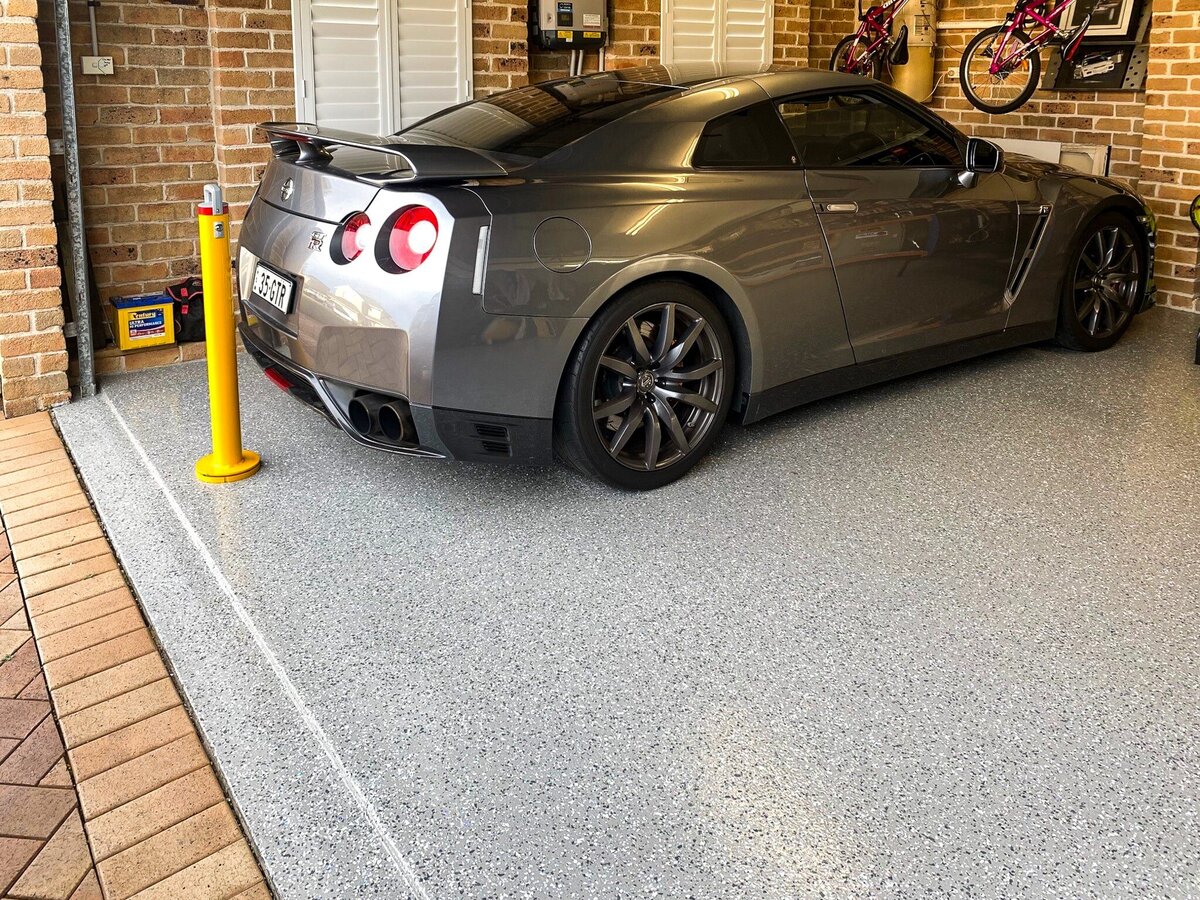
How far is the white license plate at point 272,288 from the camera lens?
A: 3182mm

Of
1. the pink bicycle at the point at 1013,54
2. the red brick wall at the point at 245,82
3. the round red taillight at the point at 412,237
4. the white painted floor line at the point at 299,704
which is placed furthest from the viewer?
the pink bicycle at the point at 1013,54

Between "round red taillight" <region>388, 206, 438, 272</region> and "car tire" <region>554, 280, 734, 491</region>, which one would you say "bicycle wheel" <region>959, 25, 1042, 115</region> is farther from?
"round red taillight" <region>388, 206, 438, 272</region>

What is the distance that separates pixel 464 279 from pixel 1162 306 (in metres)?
4.99

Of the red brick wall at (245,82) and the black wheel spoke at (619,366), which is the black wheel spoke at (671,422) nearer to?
the black wheel spoke at (619,366)

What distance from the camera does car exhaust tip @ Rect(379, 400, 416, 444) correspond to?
3.04 meters

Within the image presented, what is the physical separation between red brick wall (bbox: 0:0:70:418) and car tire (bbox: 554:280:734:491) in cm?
230

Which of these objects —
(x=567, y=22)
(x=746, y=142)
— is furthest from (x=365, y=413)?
(x=567, y=22)

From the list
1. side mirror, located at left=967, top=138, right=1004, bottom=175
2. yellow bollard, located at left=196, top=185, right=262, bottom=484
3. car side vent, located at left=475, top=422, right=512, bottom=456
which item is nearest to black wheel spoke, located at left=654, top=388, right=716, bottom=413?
car side vent, located at left=475, top=422, right=512, bottom=456

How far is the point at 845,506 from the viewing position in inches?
133

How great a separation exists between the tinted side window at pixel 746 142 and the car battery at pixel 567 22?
2.64 meters

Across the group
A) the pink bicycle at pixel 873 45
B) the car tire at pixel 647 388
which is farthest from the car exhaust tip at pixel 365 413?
the pink bicycle at pixel 873 45

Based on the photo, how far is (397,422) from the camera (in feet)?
10.1

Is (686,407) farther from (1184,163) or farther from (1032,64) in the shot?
(1032,64)

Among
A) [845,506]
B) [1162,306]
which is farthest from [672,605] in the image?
[1162,306]
